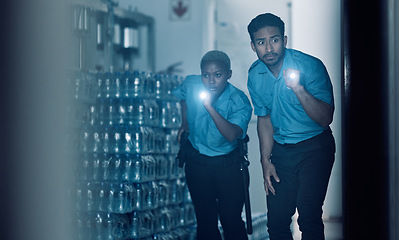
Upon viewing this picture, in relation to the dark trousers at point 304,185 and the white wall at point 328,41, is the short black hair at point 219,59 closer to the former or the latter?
the white wall at point 328,41

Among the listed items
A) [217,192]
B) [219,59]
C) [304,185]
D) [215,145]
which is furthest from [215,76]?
[304,185]

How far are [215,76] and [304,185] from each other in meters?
0.64

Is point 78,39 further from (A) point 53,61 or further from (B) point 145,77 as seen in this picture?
(B) point 145,77

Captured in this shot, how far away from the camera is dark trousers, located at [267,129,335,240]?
227cm

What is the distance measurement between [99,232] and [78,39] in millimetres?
1030

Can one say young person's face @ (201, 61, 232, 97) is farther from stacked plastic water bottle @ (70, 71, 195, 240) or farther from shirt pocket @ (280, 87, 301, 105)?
stacked plastic water bottle @ (70, 71, 195, 240)

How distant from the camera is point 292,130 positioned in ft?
7.54

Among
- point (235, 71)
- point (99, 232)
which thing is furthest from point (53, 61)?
point (99, 232)

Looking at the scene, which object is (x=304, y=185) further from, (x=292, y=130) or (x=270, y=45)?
(x=270, y=45)

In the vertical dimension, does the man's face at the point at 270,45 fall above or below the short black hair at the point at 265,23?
below

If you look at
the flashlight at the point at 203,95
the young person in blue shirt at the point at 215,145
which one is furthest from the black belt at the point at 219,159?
the flashlight at the point at 203,95

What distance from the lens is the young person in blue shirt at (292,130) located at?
7.42 feet

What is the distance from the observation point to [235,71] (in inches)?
104

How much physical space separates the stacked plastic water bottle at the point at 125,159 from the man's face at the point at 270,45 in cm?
103
